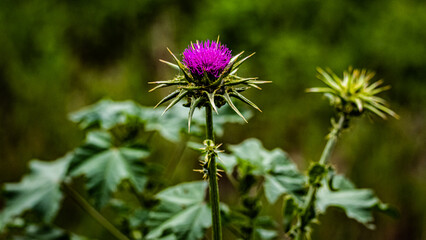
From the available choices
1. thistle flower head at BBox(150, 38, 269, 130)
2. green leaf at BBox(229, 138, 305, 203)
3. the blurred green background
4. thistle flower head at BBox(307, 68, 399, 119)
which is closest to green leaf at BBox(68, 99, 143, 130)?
green leaf at BBox(229, 138, 305, 203)

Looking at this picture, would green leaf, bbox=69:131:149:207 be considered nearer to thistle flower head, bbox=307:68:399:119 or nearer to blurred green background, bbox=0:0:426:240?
thistle flower head, bbox=307:68:399:119

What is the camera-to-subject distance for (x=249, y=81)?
1.05 meters

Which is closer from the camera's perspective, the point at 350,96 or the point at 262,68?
the point at 350,96

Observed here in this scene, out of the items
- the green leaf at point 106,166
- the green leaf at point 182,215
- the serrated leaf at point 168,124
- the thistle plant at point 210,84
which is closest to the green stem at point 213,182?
the thistle plant at point 210,84

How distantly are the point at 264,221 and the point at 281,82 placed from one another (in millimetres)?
2242

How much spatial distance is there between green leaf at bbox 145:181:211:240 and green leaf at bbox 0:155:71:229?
52 cm

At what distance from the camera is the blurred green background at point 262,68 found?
3.29m

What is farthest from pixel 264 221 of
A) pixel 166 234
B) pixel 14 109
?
pixel 14 109

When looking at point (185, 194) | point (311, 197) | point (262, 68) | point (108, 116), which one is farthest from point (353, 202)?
point (262, 68)

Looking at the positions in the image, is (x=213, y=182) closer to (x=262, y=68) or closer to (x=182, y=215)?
(x=182, y=215)

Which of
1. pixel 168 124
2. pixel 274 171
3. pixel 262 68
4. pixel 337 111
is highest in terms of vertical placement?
pixel 262 68

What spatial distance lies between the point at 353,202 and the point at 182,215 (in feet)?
2.25

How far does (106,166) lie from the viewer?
5.00 feet

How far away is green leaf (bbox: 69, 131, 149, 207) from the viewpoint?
1472 mm
